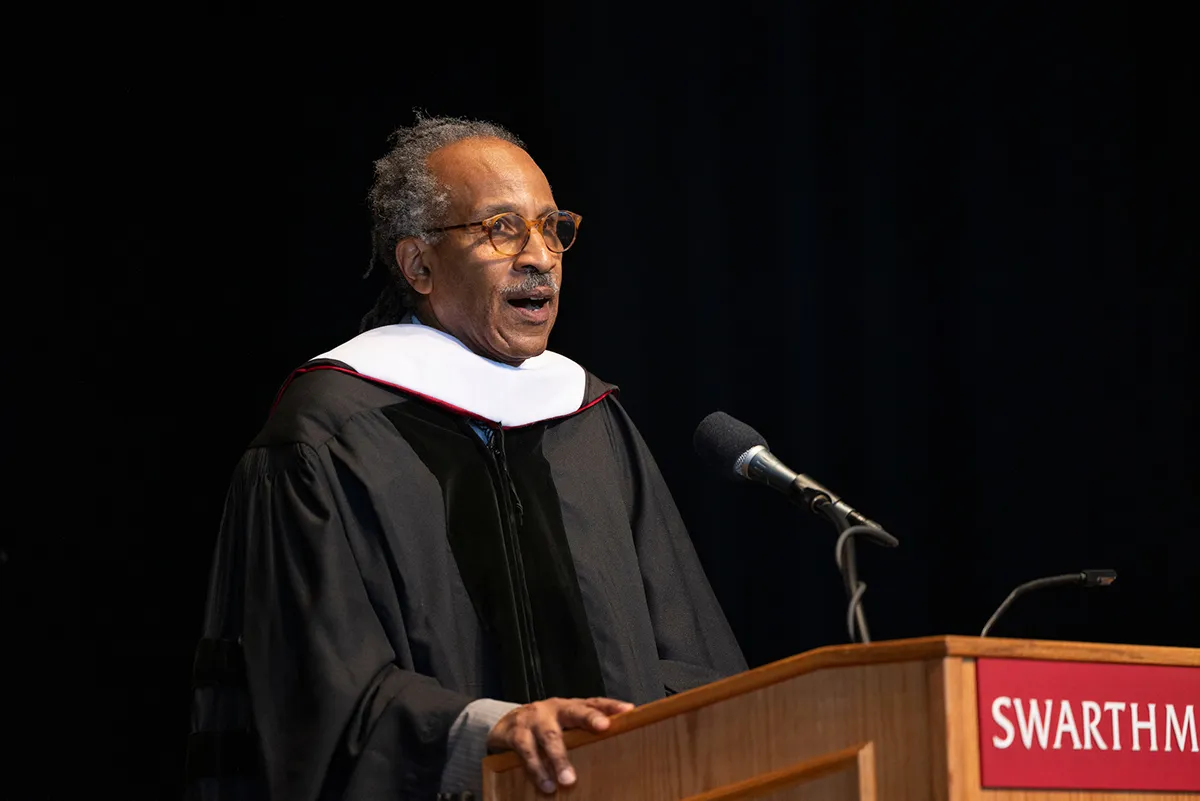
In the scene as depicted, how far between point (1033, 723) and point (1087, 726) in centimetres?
7

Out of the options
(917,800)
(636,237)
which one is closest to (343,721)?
(917,800)

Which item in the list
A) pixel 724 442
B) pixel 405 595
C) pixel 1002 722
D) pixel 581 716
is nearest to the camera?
pixel 1002 722

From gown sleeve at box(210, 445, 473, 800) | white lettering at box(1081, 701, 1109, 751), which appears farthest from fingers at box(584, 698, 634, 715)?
white lettering at box(1081, 701, 1109, 751)

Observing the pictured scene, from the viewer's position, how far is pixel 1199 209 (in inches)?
154

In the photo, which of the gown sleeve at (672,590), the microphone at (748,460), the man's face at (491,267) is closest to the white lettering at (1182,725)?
the microphone at (748,460)

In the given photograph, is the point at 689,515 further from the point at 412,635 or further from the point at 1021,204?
the point at 412,635

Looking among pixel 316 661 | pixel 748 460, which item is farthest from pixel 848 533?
pixel 316 661

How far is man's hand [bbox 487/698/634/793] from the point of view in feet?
6.14

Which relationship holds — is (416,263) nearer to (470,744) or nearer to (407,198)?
(407,198)

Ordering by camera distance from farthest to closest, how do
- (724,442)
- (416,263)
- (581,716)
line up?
(416,263) → (724,442) → (581,716)

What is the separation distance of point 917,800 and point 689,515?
2.62 metres

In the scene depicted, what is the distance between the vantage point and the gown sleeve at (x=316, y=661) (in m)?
2.20

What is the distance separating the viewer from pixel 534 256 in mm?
2928

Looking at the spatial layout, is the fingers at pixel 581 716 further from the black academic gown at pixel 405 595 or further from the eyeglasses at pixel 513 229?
the eyeglasses at pixel 513 229
